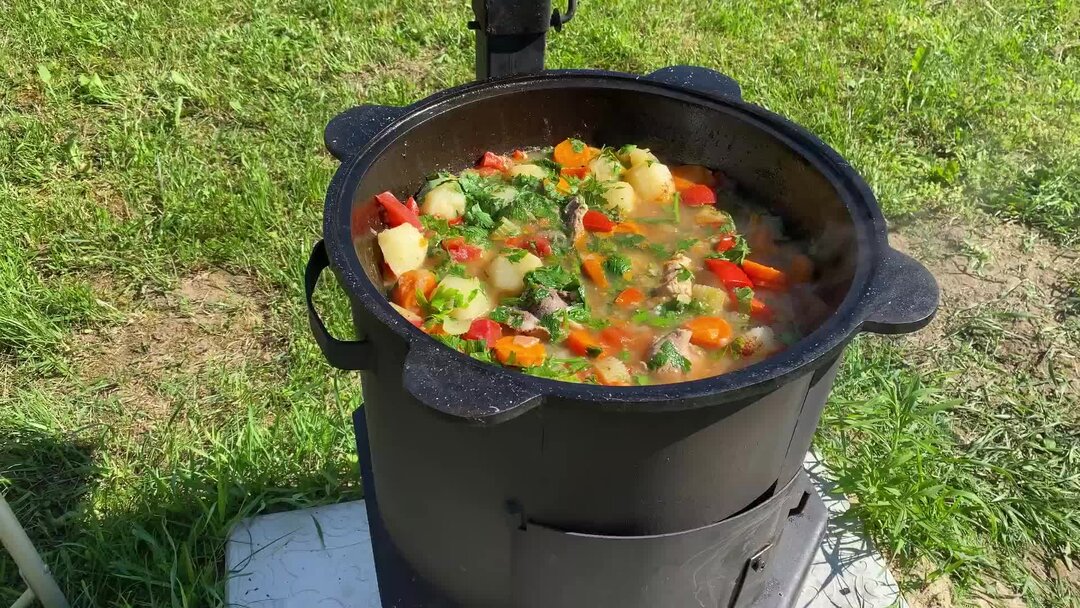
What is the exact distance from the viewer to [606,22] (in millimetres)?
5531

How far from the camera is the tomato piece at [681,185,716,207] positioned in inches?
91.8

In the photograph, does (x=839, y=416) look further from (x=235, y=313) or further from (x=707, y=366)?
(x=235, y=313)

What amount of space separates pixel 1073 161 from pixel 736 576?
3.83 meters

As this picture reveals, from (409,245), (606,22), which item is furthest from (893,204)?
(409,245)

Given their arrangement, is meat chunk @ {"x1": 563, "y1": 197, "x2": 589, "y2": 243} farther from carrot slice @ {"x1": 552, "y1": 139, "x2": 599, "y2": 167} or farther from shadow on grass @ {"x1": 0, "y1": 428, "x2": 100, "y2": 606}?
shadow on grass @ {"x1": 0, "y1": 428, "x2": 100, "y2": 606}

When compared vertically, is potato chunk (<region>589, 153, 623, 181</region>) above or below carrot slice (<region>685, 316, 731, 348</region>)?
above

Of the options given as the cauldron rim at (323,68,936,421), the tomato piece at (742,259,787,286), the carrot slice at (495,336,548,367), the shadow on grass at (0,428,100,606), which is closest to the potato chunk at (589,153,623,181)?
the cauldron rim at (323,68,936,421)

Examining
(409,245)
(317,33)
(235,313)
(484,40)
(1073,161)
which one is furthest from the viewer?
(317,33)

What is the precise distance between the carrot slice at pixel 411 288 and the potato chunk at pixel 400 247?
3 cm

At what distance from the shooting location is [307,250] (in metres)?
3.77

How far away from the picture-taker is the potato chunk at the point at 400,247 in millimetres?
1991

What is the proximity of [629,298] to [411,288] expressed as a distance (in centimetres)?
53

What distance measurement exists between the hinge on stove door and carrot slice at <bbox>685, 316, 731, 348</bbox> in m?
0.56

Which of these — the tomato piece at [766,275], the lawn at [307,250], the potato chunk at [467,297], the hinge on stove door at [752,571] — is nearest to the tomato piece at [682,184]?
the tomato piece at [766,275]
